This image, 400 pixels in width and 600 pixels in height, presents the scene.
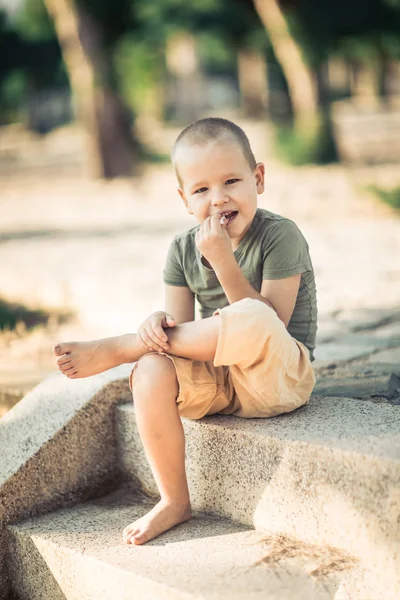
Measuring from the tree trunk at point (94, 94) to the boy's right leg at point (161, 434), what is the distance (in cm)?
1247

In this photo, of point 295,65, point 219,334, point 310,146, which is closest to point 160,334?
point 219,334

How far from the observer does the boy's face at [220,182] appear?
2.30m

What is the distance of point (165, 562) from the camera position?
198cm

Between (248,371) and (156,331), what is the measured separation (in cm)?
28

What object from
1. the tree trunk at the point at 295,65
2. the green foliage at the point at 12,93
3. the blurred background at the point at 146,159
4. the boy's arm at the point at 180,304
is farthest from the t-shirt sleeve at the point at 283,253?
the green foliage at the point at 12,93

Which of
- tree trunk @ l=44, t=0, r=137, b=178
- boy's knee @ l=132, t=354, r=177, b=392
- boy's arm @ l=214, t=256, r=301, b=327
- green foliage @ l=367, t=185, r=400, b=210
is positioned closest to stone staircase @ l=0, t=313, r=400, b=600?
boy's knee @ l=132, t=354, r=177, b=392

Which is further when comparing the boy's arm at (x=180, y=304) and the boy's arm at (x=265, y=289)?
the boy's arm at (x=180, y=304)

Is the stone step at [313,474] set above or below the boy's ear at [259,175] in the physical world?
below

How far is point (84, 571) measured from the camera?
209cm

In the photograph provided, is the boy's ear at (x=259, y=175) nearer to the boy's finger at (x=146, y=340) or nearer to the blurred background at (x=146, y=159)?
the boy's finger at (x=146, y=340)

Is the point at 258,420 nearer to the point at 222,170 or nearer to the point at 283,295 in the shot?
the point at 283,295

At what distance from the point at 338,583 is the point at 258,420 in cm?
53

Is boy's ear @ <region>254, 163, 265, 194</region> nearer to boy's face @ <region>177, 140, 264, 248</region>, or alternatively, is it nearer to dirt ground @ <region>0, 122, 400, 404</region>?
boy's face @ <region>177, 140, 264, 248</region>

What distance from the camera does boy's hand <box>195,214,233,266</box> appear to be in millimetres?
2242
